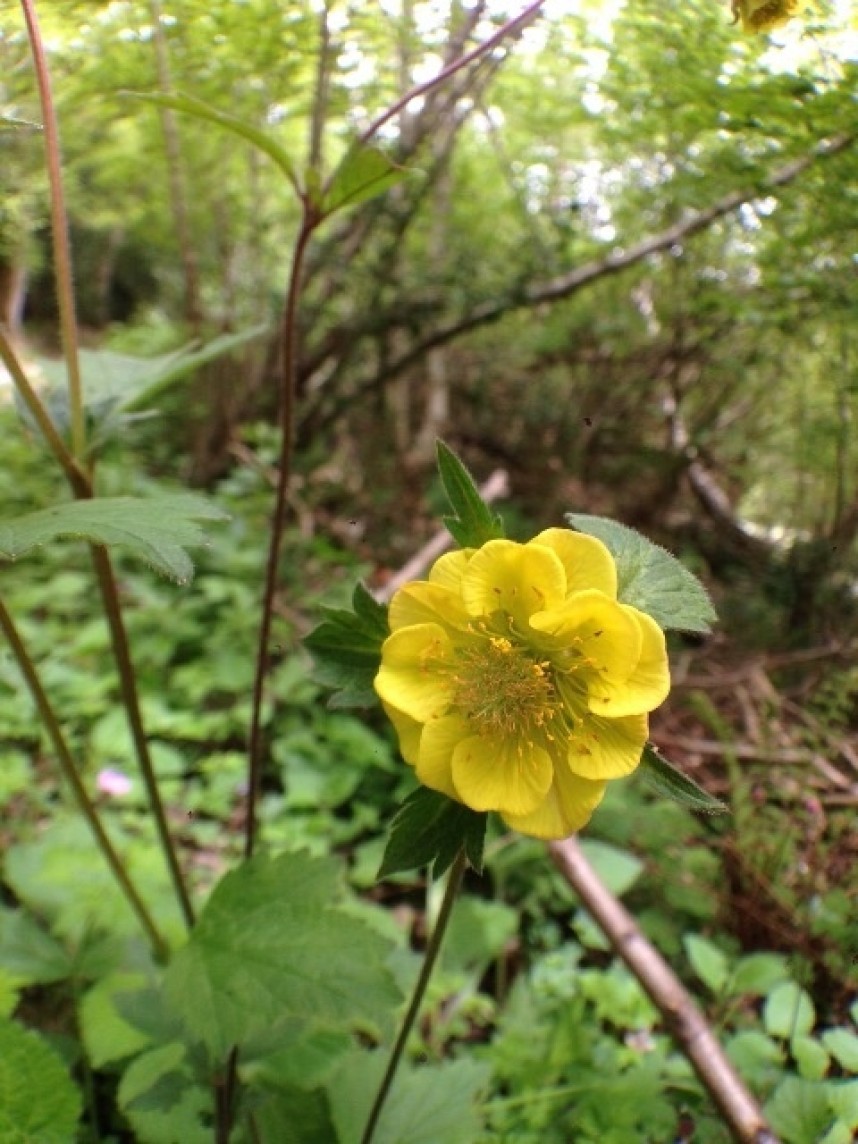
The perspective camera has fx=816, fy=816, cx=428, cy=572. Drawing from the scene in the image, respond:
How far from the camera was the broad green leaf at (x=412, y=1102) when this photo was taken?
989 mm

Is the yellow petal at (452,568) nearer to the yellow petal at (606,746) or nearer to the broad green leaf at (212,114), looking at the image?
the yellow petal at (606,746)

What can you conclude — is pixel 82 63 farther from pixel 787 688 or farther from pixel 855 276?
pixel 787 688

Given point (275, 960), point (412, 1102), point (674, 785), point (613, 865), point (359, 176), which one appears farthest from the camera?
point (613, 865)

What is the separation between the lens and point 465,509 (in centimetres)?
70

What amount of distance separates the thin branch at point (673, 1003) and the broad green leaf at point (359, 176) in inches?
37.6

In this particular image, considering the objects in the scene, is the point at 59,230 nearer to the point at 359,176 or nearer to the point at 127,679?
the point at 359,176

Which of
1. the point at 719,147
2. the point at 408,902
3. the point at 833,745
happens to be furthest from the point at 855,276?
the point at 408,902

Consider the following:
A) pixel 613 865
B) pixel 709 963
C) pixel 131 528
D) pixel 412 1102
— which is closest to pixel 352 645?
pixel 131 528

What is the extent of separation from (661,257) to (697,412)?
588mm

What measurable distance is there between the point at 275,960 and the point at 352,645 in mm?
387

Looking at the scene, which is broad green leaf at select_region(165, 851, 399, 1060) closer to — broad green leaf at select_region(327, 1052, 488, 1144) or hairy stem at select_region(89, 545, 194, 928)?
hairy stem at select_region(89, 545, 194, 928)

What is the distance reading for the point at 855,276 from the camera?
143 cm

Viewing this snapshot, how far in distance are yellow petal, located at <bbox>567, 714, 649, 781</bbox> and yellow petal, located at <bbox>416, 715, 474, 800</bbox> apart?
9 centimetres

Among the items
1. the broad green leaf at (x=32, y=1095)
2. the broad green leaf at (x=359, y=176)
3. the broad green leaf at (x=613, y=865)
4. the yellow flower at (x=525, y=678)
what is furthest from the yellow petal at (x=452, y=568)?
the broad green leaf at (x=613, y=865)
